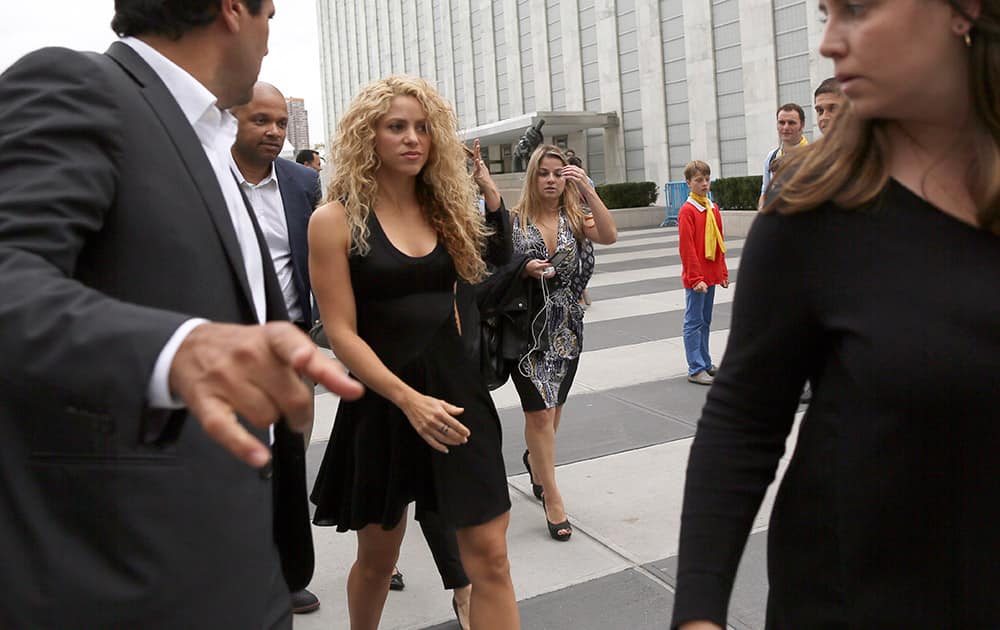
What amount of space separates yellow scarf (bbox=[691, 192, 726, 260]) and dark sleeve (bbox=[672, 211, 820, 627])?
649 centimetres

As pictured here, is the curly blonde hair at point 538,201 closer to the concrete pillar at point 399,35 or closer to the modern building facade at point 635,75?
the modern building facade at point 635,75

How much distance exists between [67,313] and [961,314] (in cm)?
125

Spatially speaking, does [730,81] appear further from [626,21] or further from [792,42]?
[626,21]

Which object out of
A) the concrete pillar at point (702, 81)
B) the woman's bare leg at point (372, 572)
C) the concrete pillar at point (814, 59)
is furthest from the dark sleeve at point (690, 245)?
the concrete pillar at point (702, 81)

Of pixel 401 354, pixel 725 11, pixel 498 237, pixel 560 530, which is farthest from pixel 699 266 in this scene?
pixel 725 11

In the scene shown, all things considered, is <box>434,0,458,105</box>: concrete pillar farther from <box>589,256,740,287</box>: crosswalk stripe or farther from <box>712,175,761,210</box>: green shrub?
<box>589,256,740,287</box>: crosswalk stripe

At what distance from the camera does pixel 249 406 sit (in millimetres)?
1080

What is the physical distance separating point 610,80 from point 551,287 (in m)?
30.4

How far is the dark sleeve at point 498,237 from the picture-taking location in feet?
12.6

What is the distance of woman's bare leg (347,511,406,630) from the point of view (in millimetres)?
3340

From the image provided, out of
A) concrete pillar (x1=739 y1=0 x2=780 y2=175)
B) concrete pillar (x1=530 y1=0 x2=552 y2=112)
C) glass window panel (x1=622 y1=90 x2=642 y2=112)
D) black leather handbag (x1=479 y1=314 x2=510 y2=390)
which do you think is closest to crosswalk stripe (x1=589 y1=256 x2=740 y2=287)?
black leather handbag (x1=479 y1=314 x2=510 y2=390)

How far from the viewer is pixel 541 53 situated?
39469 millimetres

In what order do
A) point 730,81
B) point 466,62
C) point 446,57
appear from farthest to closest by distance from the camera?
1. point 446,57
2. point 466,62
3. point 730,81

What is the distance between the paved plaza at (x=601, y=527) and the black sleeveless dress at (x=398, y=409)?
2.80ft
